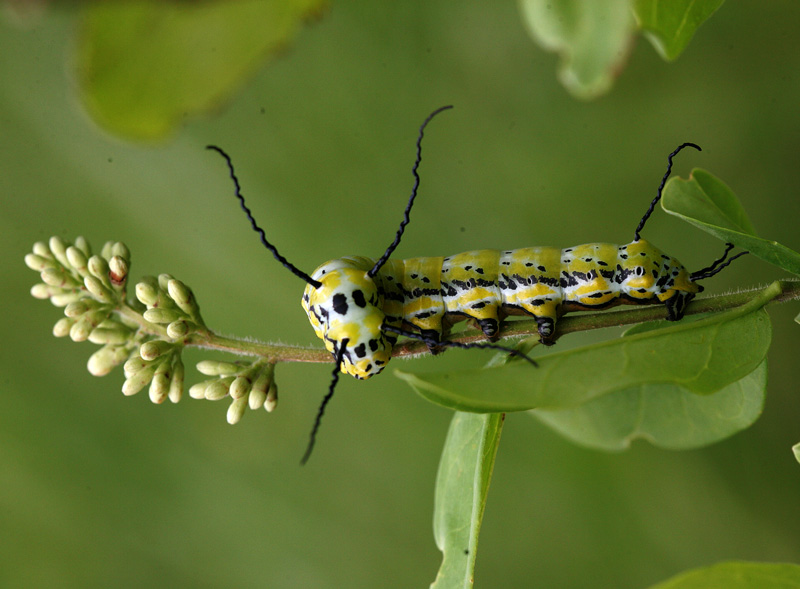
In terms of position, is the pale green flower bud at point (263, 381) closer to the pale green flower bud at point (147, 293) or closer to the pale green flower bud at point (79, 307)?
the pale green flower bud at point (147, 293)

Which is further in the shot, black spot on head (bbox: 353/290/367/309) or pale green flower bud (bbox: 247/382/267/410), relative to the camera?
black spot on head (bbox: 353/290/367/309)

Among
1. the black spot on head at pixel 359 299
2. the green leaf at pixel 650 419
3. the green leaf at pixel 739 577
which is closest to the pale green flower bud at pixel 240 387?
the black spot on head at pixel 359 299

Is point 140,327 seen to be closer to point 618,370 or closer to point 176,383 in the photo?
point 176,383

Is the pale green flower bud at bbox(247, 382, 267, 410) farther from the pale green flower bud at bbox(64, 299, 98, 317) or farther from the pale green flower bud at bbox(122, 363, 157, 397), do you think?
the pale green flower bud at bbox(64, 299, 98, 317)

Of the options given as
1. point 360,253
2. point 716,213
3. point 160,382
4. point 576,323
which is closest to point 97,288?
point 160,382

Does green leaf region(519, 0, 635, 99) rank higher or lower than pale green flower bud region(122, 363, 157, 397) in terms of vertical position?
higher

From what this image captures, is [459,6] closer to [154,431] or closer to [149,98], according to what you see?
[149,98]

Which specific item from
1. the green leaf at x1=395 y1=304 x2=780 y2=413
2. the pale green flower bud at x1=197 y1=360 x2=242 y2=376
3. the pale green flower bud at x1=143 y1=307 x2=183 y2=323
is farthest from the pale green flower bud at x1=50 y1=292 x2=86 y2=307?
the green leaf at x1=395 y1=304 x2=780 y2=413
